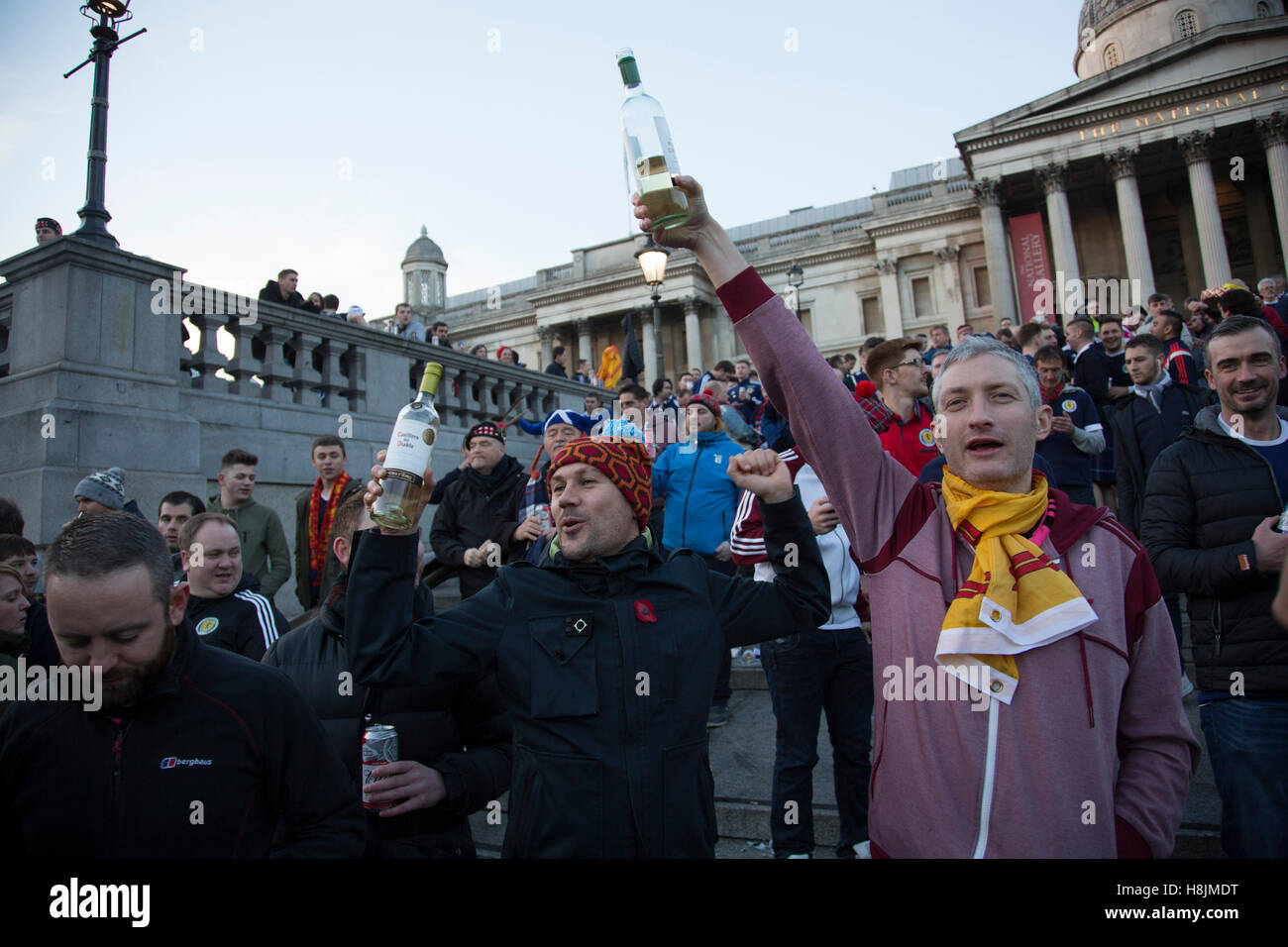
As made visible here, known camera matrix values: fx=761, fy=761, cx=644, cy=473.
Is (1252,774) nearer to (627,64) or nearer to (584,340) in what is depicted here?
(627,64)

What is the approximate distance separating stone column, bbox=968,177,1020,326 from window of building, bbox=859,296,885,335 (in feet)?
26.1

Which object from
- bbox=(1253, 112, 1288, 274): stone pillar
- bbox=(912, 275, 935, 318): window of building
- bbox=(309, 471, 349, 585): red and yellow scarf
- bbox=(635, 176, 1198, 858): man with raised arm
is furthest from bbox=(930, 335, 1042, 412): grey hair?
bbox=(912, 275, 935, 318): window of building

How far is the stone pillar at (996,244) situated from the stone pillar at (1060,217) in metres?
2.15

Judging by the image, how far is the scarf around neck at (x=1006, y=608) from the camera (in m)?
1.83

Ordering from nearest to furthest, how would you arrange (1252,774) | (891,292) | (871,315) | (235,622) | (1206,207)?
(1252,774)
(235,622)
(1206,207)
(891,292)
(871,315)

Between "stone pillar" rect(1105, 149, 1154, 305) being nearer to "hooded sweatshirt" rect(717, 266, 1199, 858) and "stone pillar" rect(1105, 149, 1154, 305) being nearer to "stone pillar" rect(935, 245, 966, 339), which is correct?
"stone pillar" rect(935, 245, 966, 339)

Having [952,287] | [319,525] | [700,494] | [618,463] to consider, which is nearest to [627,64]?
[618,463]

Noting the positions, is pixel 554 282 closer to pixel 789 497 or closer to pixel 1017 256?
pixel 1017 256

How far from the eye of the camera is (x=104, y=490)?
16.6 feet

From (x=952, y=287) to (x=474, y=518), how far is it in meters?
A: 42.2

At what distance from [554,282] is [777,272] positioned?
1517cm

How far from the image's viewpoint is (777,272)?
4688cm

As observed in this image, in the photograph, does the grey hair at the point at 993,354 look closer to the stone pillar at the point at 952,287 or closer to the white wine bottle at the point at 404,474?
the white wine bottle at the point at 404,474

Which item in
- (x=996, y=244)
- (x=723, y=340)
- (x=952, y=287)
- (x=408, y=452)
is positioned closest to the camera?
(x=408, y=452)
